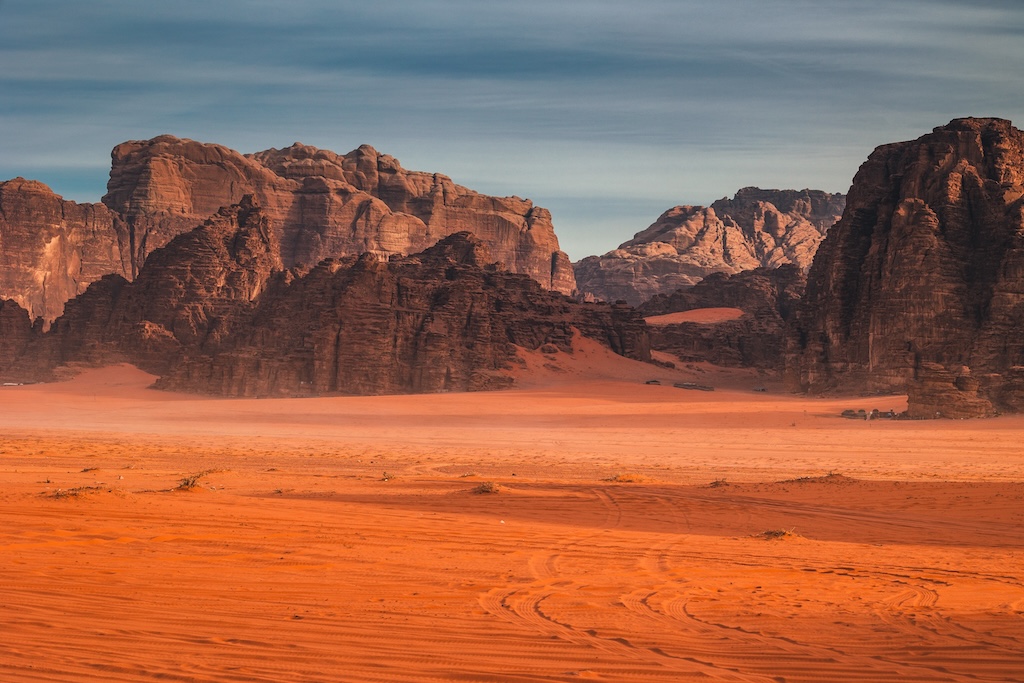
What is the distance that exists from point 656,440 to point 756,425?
6343 millimetres

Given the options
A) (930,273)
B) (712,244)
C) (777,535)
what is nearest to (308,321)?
(930,273)

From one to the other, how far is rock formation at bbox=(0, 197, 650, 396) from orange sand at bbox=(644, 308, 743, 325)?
17.1m

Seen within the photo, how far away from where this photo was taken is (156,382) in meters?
51.0

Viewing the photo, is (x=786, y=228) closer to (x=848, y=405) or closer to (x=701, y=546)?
(x=848, y=405)

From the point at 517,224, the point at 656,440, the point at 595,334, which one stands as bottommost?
the point at 656,440

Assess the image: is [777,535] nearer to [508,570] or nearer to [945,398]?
[508,570]

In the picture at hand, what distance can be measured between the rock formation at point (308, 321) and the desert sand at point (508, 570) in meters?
27.7

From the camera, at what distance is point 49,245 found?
8669 cm

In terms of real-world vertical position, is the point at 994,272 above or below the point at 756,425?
above

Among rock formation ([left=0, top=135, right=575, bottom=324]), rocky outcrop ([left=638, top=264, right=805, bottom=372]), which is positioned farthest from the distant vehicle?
rock formation ([left=0, top=135, right=575, bottom=324])

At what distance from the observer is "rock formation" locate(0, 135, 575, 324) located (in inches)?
3423

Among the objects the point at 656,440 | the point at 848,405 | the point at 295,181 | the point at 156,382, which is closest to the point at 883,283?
the point at 848,405

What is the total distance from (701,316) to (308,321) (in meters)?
42.0

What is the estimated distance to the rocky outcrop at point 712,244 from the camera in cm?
12375
